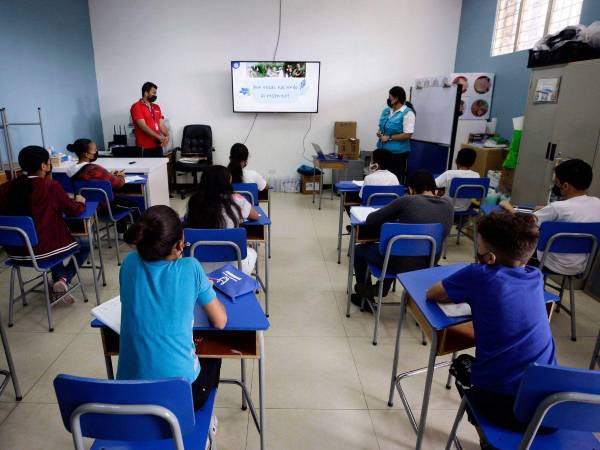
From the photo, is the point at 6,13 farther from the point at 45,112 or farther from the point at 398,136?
the point at 398,136

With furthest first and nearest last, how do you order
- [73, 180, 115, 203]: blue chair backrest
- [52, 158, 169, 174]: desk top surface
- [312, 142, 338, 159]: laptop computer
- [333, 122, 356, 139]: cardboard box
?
[333, 122, 356, 139]: cardboard box → [312, 142, 338, 159]: laptop computer → [52, 158, 169, 174]: desk top surface → [73, 180, 115, 203]: blue chair backrest

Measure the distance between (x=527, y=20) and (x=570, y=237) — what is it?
11.4 ft

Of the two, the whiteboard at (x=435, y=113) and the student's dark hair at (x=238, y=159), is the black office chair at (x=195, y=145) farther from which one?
the whiteboard at (x=435, y=113)

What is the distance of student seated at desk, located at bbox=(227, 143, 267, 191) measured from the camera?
3354mm

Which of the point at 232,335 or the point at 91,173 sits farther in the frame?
the point at 91,173

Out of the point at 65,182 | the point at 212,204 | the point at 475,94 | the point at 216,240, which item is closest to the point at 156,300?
the point at 216,240

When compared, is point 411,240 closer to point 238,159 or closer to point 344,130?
point 238,159

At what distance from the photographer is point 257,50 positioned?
6.27 metres

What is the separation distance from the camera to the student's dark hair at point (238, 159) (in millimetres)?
3346

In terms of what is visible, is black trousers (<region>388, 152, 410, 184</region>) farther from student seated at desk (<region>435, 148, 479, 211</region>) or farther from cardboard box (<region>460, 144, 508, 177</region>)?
student seated at desk (<region>435, 148, 479, 211</region>)

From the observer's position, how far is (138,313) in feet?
3.76

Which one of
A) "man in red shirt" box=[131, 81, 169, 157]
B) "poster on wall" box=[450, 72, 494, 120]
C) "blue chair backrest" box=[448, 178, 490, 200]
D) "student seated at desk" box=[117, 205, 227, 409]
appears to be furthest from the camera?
"man in red shirt" box=[131, 81, 169, 157]

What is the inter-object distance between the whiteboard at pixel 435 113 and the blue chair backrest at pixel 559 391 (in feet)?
14.2

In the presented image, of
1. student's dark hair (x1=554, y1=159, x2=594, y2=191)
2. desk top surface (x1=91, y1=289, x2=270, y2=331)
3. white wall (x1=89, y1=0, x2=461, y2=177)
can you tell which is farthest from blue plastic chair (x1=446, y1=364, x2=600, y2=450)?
white wall (x1=89, y1=0, x2=461, y2=177)
